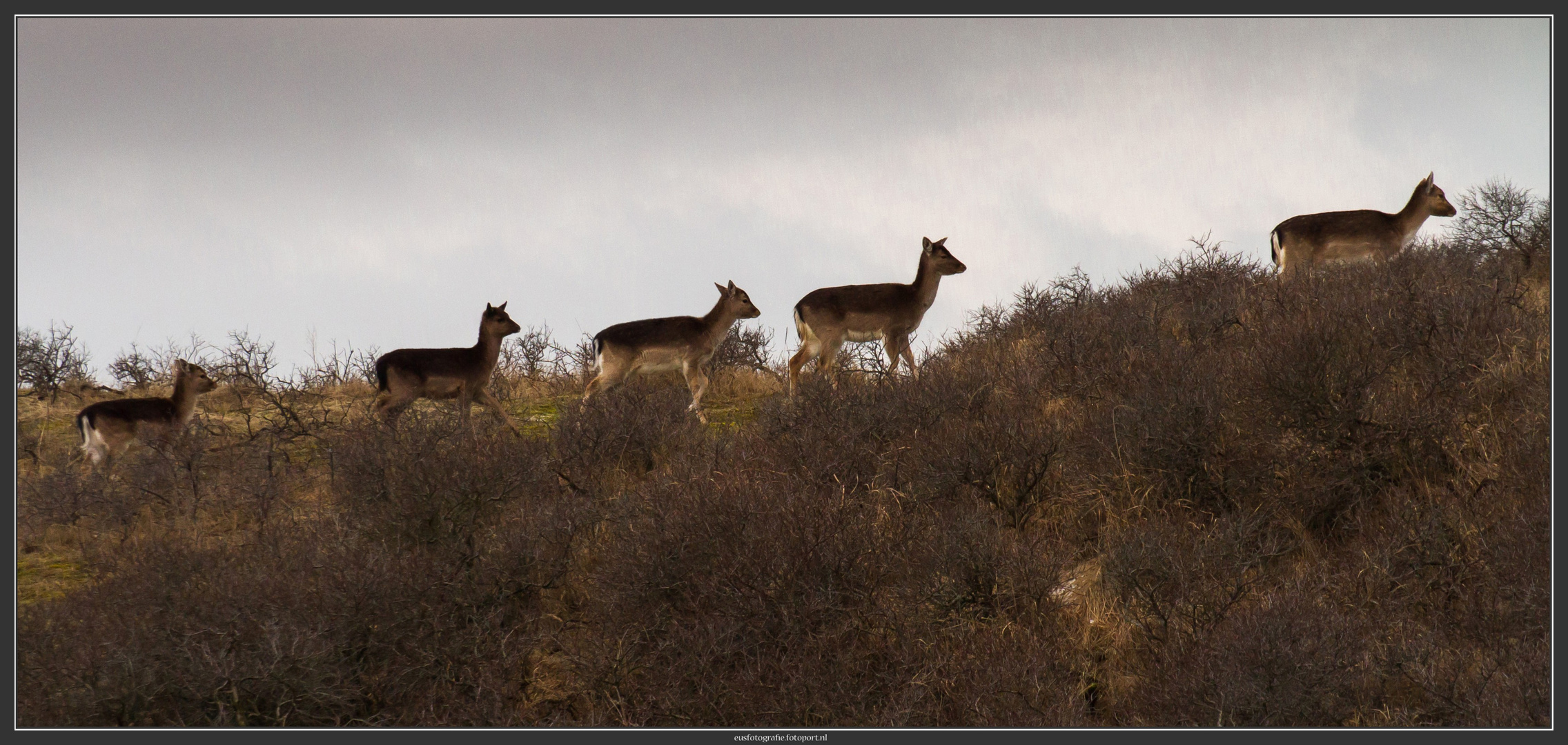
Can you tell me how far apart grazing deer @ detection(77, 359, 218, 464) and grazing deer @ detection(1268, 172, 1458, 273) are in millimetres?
12870

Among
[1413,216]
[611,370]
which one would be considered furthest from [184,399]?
[1413,216]

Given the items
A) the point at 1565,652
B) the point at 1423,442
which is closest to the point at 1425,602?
the point at 1565,652

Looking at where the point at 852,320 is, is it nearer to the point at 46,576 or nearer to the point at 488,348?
the point at 488,348

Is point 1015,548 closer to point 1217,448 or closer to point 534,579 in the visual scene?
point 1217,448

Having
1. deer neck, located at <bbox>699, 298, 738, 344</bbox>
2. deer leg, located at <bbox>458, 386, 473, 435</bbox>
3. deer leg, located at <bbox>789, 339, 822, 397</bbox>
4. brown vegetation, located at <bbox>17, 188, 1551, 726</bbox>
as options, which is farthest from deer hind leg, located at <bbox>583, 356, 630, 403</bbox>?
brown vegetation, located at <bbox>17, 188, 1551, 726</bbox>

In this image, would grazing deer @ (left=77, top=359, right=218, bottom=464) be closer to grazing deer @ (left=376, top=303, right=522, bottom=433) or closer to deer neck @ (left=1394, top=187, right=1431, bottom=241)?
grazing deer @ (left=376, top=303, right=522, bottom=433)

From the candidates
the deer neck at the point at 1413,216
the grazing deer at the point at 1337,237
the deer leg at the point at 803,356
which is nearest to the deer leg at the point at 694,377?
the deer leg at the point at 803,356

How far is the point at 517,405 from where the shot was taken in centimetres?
1314

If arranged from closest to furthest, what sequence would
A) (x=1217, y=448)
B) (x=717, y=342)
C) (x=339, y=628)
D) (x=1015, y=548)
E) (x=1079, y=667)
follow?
(x=339, y=628) < (x=1079, y=667) < (x=1015, y=548) < (x=1217, y=448) < (x=717, y=342)

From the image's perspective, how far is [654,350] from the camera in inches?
473

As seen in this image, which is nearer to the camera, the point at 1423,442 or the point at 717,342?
the point at 1423,442

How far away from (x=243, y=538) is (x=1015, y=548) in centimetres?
499

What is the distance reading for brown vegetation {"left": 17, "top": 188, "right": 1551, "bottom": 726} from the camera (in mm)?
5594

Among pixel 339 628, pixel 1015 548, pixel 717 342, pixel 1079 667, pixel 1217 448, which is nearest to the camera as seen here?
pixel 339 628
